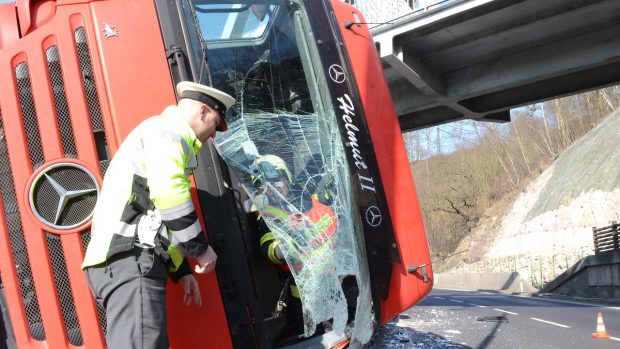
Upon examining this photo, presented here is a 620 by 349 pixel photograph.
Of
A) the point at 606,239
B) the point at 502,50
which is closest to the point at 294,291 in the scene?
the point at 502,50

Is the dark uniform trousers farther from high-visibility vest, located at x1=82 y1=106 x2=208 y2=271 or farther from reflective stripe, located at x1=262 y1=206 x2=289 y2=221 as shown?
reflective stripe, located at x1=262 y1=206 x2=289 y2=221

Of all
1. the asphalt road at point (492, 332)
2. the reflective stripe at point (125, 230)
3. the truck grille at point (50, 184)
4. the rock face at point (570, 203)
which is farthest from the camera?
the rock face at point (570, 203)

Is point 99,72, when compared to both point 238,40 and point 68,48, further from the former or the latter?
point 238,40

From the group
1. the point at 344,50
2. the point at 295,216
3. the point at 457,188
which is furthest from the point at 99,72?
the point at 457,188

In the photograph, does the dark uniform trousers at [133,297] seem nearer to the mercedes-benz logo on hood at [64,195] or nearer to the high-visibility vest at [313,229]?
the mercedes-benz logo on hood at [64,195]

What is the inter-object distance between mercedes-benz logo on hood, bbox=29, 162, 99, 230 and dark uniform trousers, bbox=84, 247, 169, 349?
1.24 ft

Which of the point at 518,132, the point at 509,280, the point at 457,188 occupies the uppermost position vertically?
the point at 518,132

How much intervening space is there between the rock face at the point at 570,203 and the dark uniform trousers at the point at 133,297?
2917 centimetres

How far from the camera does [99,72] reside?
3082 mm

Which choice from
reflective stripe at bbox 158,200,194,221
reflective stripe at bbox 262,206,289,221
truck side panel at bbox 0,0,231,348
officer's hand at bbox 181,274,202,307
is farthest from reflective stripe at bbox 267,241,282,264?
reflective stripe at bbox 158,200,194,221

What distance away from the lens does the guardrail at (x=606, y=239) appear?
2014cm

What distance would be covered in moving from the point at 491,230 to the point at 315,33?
136 ft

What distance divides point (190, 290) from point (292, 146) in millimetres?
951

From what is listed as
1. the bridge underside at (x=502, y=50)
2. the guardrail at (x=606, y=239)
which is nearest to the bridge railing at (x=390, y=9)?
the bridge underside at (x=502, y=50)
